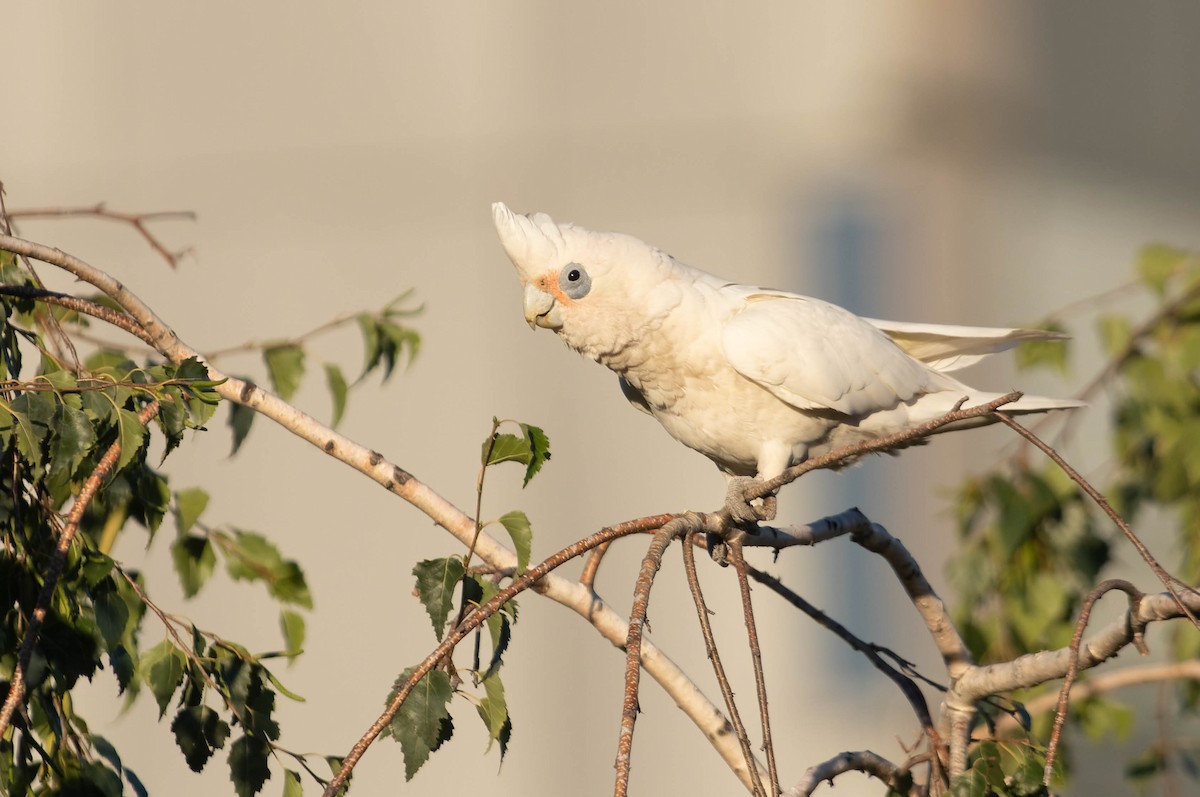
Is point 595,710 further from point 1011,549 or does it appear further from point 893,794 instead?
point 893,794

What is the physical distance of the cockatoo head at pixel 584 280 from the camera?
2.08 m

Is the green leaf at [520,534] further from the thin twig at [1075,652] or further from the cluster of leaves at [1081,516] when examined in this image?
the cluster of leaves at [1081,516]

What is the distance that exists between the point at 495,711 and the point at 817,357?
1.05 m

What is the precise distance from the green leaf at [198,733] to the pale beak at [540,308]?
865mm

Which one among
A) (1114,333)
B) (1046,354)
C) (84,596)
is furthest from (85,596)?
(1114,333)

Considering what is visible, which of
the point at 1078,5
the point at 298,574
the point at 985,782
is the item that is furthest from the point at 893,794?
the point at 1078,5

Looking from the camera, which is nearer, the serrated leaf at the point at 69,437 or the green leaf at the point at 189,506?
the serrated leaf at the point at 69,437

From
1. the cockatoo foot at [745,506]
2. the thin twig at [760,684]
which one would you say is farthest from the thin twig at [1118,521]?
the cockatoo foot at [745,506]

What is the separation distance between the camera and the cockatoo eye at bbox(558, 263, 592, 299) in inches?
81.9

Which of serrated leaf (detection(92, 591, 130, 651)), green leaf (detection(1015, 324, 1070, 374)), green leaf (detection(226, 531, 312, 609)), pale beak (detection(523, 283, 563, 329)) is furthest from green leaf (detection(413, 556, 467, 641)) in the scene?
green leaf (detection(1015, 324, 1070, 374))

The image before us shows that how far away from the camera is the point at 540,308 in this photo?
210 centimetres

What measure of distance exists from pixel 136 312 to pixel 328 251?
3.87 metres

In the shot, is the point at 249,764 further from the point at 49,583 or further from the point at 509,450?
the point at 509,450

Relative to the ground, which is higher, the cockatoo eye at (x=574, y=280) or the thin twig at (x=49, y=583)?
the cockatoo eye at (x=574, y=280)
